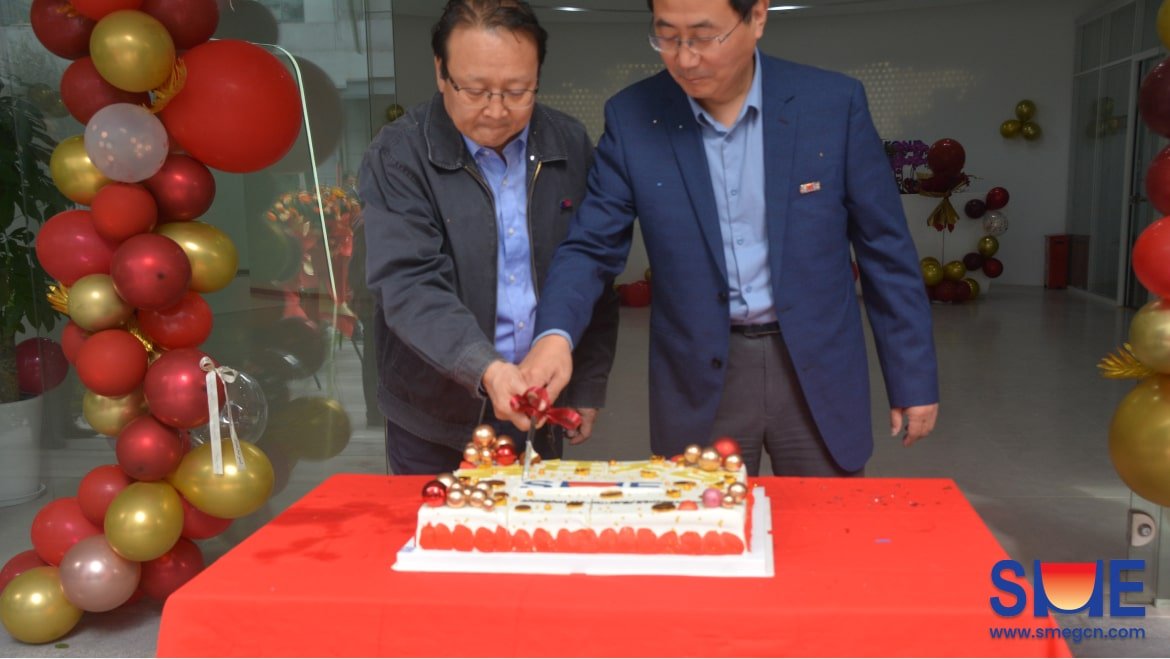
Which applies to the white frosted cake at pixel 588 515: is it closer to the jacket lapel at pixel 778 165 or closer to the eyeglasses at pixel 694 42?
the jacket lapel at pixel 778 165

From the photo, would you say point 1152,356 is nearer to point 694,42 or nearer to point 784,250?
point 784,250

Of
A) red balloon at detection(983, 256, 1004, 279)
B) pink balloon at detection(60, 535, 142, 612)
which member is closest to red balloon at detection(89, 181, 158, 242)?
pink balloon at detection(60, 535, 142, 612)

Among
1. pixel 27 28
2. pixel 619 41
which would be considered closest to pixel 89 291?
pixel 27 28

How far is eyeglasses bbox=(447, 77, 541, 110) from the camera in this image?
1.82 metres

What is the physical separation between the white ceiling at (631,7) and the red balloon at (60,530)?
9440 mm

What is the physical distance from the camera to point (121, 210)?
2.51m

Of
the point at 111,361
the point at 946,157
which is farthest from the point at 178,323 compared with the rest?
the point at 946,157

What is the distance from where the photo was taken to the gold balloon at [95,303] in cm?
257

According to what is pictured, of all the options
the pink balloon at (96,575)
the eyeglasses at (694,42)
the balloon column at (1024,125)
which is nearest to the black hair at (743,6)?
the eyeglasses at (694,42)

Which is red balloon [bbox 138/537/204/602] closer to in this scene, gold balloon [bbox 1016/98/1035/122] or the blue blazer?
the blue blazer

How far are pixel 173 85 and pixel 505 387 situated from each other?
4.53 feet

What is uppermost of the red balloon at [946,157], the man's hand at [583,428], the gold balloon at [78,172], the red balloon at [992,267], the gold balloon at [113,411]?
the red balloon at [946,157]

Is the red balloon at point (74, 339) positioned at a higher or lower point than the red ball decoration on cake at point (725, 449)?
higher

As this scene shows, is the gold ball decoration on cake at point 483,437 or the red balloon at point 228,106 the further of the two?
the red balloon at point 228,106
